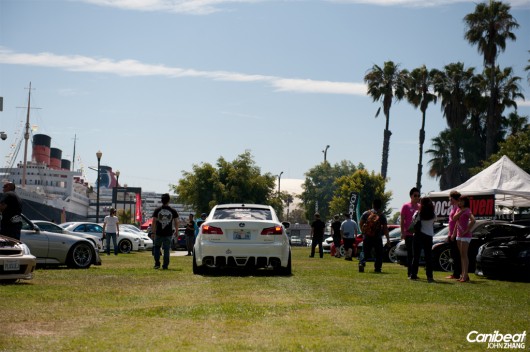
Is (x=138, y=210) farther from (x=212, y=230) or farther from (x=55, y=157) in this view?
(x=212, y=230)

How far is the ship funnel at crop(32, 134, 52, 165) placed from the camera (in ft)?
366

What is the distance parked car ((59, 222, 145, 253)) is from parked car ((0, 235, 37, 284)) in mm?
20898

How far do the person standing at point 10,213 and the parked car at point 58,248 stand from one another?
126 centimetres

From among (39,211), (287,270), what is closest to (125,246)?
(287,270)

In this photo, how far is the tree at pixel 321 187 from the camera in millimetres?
119500

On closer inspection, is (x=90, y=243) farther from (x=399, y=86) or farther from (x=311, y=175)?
(x=311, y=175)

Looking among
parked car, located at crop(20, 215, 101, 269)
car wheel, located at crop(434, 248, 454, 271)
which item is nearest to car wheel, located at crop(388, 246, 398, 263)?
car wheel, located at crop(434, 248, 454, 271)

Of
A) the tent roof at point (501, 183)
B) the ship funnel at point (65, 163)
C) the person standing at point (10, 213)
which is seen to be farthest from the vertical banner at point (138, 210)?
the person standing at point (10, 213)

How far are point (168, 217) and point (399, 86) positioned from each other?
146 feet

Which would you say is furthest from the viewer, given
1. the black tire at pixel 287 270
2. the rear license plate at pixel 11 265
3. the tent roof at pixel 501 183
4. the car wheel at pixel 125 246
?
the car wheel at pixel 125 246

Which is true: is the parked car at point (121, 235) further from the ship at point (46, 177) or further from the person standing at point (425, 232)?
the ship at point (46, 177)

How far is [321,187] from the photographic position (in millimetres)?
121750

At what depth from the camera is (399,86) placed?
59.9 metres

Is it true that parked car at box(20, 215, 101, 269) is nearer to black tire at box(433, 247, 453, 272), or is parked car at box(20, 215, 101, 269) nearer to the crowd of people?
the crowd of people
